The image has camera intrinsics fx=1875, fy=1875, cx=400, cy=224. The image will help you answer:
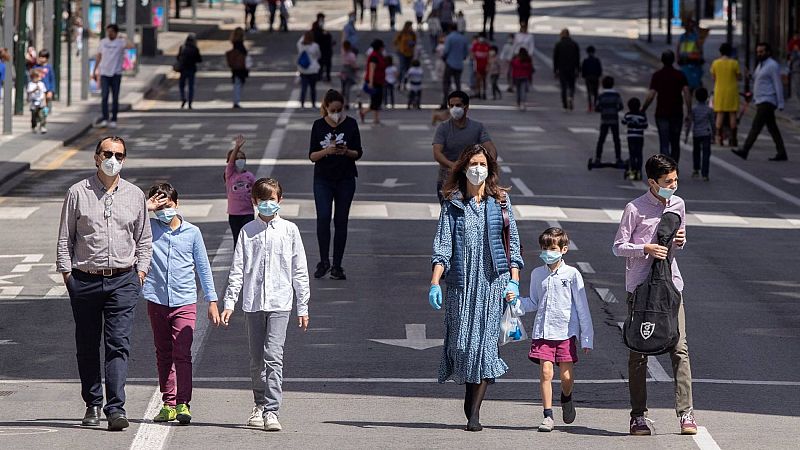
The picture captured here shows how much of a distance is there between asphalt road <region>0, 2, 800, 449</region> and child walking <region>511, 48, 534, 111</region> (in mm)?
8575

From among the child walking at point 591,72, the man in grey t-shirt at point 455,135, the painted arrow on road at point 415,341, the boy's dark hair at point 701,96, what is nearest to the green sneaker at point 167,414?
the painted arrow on road at point 415,341

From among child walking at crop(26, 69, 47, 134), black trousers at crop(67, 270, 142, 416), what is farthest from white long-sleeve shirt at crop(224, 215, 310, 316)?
child walking at crop(26, 69, 47, 134)

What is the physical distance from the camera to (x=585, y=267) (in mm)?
20016

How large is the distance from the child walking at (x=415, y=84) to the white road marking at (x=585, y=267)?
80.6 ft

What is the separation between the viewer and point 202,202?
26.4 meters

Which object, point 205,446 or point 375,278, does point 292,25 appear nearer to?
point 375,278

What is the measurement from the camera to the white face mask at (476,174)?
38.1ft

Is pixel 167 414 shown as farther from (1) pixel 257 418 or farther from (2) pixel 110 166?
(2) pixel 110 166

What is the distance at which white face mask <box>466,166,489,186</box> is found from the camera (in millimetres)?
11617

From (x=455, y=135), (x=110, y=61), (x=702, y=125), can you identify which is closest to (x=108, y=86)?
(x=110, y=61)

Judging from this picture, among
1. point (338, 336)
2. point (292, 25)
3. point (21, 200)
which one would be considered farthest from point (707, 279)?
Answer: point (292, 25)

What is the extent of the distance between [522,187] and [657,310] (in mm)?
17116

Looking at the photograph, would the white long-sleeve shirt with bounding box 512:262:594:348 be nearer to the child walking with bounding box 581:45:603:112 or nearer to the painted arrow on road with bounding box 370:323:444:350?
the painted arrow on road with bounding box 370:323:444:350

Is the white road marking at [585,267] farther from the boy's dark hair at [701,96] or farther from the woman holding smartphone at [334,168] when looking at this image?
the boy's dark hair at [701,96]
